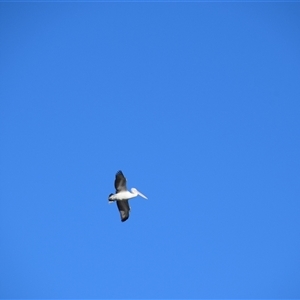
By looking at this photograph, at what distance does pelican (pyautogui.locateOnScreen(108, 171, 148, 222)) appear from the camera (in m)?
52.2

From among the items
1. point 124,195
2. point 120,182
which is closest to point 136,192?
point 124,195

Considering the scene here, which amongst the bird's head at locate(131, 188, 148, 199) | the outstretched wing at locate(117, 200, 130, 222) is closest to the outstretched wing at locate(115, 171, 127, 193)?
the bird's head at locate(131, 188, 148, 199)

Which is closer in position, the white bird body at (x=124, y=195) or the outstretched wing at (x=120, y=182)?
the outstretched wing at (x=120, y=182)

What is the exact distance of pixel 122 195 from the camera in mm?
52656

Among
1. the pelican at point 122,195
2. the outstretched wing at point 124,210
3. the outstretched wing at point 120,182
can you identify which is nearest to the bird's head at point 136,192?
the pelican at point 122,195

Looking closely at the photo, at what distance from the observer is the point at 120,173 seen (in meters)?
52.2

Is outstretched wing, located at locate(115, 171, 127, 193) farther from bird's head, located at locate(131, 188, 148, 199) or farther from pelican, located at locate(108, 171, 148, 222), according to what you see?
bird's head, located at locate(131, 188, 148, 199)

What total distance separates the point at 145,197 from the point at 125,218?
1.90 meters

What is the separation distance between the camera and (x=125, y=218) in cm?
5328

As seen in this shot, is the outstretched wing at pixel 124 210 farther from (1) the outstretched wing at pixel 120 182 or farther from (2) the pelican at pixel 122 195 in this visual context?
(1) the outstretched wing at pixel 120 182

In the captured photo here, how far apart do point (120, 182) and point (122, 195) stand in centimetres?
92

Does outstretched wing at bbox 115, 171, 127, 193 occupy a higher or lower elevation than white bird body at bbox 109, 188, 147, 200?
higher

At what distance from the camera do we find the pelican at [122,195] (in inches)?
2057

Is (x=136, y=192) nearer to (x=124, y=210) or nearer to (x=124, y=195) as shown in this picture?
(x=124, y=195)
